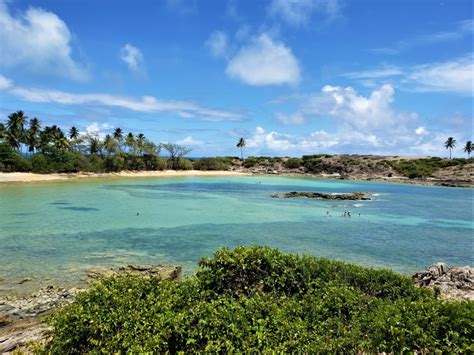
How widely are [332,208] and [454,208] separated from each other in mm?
17783

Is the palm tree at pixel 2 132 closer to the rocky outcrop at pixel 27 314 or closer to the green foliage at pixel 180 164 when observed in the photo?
the green foliage at pixel 180 164

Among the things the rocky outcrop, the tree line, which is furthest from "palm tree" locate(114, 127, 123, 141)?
the rocky outcrop

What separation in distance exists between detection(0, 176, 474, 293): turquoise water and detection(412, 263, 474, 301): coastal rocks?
3.68 metres

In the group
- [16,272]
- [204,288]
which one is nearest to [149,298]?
[204,288]

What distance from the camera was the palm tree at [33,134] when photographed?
258 ft

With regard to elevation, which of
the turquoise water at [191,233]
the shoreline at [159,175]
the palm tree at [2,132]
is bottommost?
the turquoise water at [191,233]

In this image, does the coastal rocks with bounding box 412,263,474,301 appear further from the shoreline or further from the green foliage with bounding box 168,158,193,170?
the green foliage with bounding box 168,158,193,170

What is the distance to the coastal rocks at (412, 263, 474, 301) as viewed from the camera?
12959mm

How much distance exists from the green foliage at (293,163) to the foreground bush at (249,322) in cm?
12442

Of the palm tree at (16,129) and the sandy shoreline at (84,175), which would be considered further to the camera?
the palm tree at (16,129)

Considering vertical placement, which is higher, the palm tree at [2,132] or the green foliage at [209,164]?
the palm tree at [2,132]

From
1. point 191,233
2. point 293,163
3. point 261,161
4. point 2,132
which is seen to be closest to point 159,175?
point 2,132

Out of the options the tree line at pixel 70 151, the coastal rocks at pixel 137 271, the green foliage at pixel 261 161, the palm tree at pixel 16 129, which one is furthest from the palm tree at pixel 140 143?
the coastal rocks at pixel 137 271

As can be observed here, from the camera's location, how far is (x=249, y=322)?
6.42 meters
